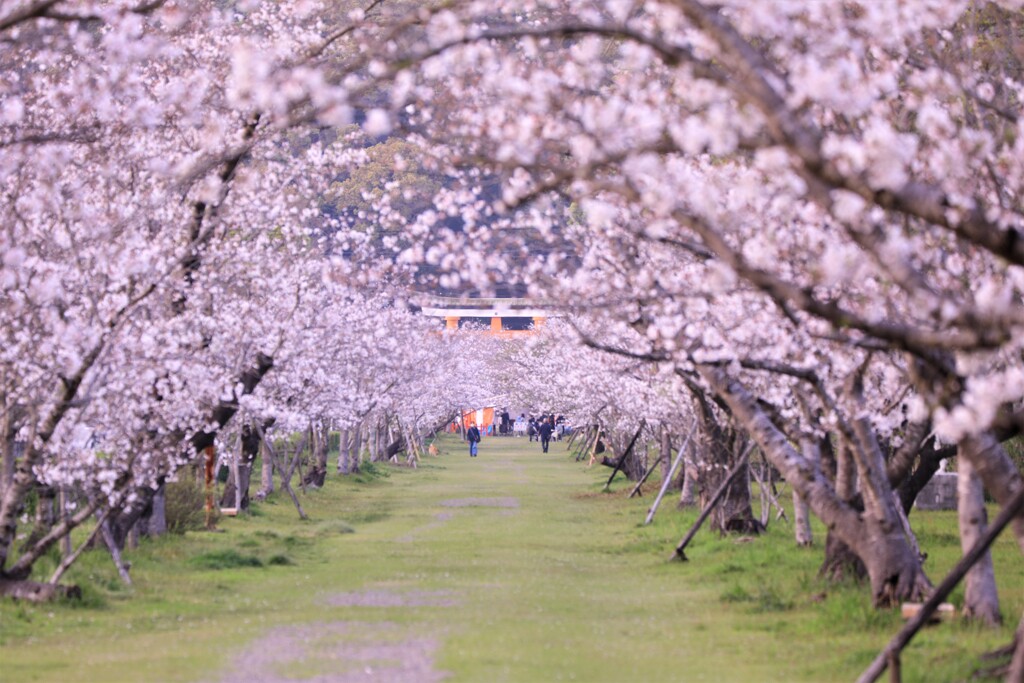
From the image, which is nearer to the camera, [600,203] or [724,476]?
[600,203]

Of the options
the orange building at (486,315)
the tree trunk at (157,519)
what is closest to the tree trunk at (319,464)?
the tree trunk at (157,519)

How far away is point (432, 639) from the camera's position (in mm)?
14633

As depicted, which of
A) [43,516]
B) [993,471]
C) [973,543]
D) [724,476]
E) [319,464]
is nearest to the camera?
[993,471]

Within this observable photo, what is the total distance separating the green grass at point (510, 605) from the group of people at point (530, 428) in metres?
46.4

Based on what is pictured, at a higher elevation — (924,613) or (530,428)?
(530,428)

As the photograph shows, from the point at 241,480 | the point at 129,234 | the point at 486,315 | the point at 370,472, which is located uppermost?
the point at 486,315

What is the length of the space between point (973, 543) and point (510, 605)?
6009 millimetres

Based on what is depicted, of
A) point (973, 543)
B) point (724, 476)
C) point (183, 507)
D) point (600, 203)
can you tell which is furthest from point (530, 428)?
point (600, 203)

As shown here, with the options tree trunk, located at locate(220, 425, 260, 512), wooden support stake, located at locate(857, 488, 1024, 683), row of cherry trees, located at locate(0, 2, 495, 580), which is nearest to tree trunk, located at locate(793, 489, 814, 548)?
row of cherry trees, located at locate(0, 2, 495, 580)

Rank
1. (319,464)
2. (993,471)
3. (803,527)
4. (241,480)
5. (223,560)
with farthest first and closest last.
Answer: (319,464), (241,480), (803,527), (223,560), (993,471)

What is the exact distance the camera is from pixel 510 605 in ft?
58.0

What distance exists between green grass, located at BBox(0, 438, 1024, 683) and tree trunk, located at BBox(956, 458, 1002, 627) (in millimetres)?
299

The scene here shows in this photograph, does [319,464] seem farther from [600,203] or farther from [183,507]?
[600,203]

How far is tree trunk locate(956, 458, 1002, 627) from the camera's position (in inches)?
554
